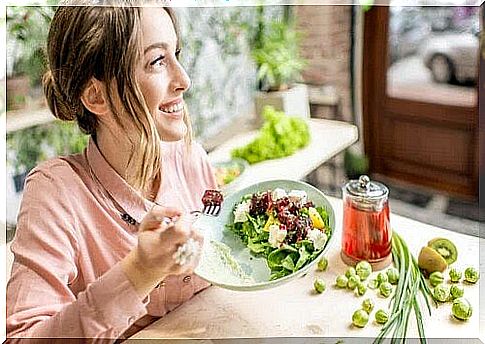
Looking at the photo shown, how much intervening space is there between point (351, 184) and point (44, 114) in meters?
0.31

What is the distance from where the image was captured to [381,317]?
2.01ft

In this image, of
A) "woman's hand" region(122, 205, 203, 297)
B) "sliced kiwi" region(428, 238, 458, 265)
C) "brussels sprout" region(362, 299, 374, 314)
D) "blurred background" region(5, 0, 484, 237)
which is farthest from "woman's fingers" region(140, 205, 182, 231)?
"sliced kiwi" region(428, 238, 458, 265)

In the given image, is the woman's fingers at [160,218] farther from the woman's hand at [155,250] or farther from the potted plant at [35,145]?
the potted plant at [35,145]

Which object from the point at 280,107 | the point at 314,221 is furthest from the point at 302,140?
the point at 314,221

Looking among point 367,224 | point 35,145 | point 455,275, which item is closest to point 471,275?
point 455,275

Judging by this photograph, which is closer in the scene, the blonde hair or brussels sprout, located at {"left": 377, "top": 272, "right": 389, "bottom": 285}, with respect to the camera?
the blonde hair

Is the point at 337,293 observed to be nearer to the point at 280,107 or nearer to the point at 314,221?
the point at 314,221

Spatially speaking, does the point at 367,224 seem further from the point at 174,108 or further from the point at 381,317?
the point at 174,108

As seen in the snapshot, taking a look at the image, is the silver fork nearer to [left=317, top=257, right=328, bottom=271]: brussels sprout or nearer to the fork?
the fork

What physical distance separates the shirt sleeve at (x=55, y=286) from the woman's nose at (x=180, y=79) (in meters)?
0.13

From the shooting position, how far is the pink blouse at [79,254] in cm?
52

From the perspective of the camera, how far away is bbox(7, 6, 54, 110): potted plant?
572mm

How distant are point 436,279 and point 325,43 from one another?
32 centimetres

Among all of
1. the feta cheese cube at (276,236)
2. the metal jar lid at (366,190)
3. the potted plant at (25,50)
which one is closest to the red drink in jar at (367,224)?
the metal jar lid at (366,190)
